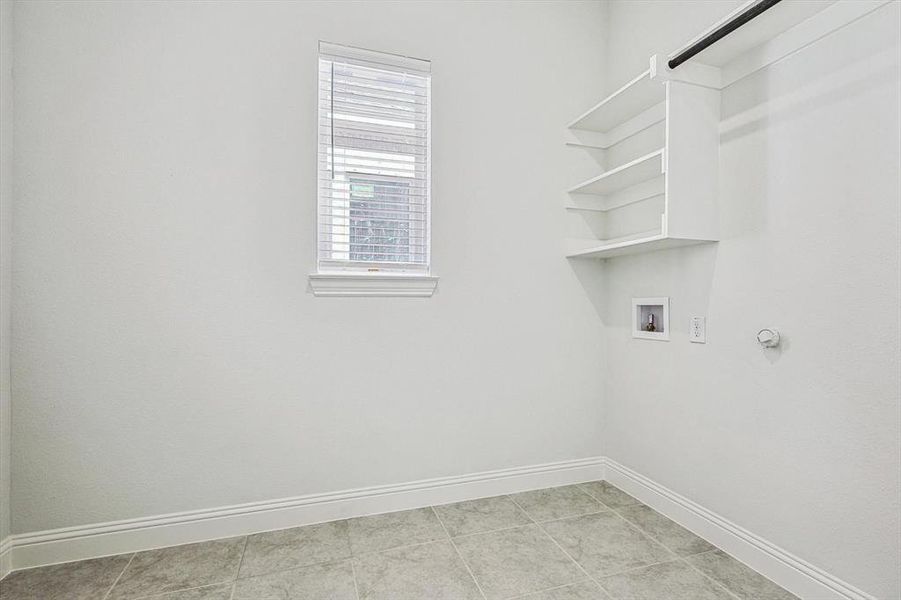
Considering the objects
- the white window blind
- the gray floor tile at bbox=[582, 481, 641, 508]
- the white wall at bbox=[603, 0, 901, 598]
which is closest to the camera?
the white wall at bbox=[603, 0, 901, 598]

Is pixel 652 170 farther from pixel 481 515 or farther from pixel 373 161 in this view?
pixel 481 515

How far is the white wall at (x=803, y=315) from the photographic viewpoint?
133 centimetres

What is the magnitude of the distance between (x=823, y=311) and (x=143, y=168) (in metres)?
2.66

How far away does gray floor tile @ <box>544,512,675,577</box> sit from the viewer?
1.74 m

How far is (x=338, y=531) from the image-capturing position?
78.4 inches

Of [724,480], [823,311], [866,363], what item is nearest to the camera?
[866,363]

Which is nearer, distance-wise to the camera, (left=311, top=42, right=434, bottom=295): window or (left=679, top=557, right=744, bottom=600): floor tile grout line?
(left=679, top=557, right=744, bottom=600): floor tile grout line

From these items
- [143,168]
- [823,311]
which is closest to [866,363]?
[823,311]

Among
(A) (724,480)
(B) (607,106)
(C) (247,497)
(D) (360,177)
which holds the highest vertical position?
(B) (607,106)

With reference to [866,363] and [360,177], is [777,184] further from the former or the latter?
[360,177]

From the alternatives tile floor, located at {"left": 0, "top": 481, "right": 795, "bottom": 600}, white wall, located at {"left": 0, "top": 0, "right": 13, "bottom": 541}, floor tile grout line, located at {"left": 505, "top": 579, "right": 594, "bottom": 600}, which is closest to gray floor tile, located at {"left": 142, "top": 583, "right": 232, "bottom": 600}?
tile floor, located at {"left": 0, "top": 481, "right": 795, "bottom": 600}

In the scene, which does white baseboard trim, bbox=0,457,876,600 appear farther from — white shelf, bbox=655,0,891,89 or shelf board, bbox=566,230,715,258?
white shelf, bbox=655,0,891,89

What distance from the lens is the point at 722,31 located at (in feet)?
5.25

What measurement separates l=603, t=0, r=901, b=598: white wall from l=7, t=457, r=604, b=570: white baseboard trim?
0.69 meters
